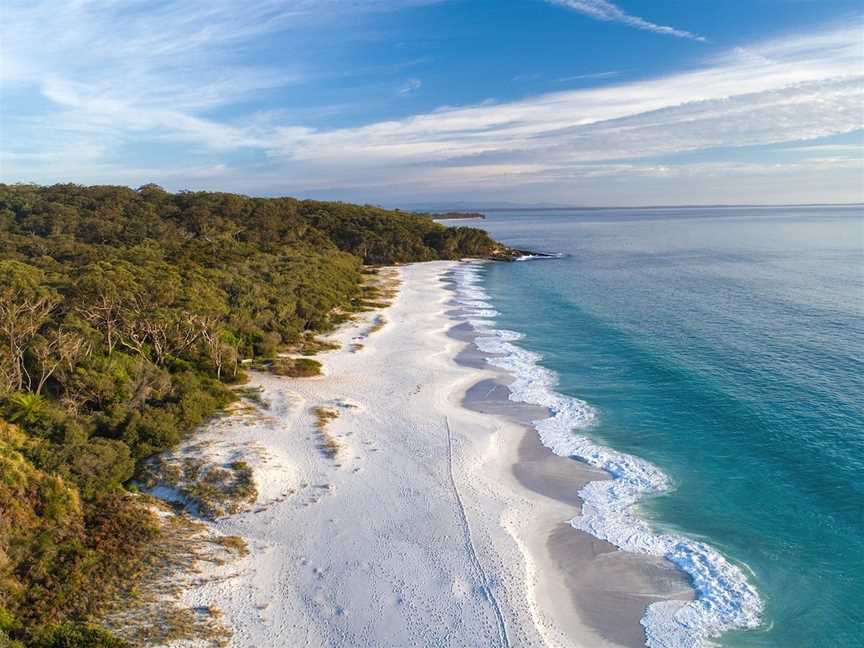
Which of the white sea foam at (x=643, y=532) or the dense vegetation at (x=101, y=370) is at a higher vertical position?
the dense vegetation at (x=101, y=370)

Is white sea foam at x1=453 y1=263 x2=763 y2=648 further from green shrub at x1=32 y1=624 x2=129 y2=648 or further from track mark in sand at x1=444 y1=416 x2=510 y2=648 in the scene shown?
green shrub at x1=32 y1=624 x2=129 y2=648

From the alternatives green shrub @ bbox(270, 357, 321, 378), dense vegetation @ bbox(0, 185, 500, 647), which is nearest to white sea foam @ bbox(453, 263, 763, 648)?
green shrub @ bbox(270, 357, 321, 378)

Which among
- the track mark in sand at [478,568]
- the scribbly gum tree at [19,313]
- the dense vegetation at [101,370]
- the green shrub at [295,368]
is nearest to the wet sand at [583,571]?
the track mark in sand at [478,568]

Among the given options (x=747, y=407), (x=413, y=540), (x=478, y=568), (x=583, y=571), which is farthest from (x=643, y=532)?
(x=747, y=407)

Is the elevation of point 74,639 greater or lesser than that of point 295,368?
lesser

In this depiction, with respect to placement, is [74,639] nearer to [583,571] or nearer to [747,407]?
[583,571]

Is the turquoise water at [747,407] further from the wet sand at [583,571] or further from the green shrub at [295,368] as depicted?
the green shrub at [295,368]
